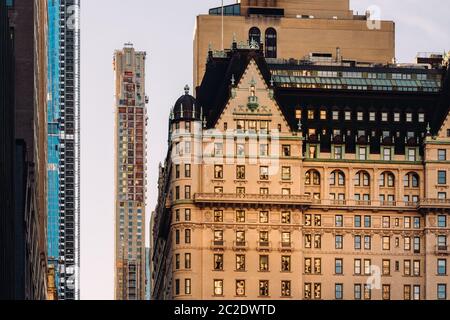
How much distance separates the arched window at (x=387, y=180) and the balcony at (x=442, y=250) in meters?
9.20

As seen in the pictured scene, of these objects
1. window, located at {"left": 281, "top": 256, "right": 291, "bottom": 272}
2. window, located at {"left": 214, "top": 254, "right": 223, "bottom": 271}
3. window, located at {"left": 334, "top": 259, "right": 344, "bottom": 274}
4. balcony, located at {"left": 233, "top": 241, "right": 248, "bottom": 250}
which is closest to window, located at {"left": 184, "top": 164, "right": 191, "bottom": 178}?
balcony, located at {"left": 233, "top": 241, "right": 248, "bottom": 250}

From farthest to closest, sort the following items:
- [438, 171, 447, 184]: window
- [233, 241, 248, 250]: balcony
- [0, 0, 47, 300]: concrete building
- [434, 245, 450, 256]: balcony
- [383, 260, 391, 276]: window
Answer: [438, 171, 447, 184]: window, [434, 245, 450, 256]: balcony, [383, 260, 391, 276]: window, [233, 241, 248, 250]: balcony, [0, 0, 47, 300]: concrete building

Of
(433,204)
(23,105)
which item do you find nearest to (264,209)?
(433,204)

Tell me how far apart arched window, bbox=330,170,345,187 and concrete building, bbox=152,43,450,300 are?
0.53ft

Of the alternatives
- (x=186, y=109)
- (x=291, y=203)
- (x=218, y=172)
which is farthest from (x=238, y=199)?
(x=186, y=109)

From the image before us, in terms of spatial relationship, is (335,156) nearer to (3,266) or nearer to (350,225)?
(350,225)

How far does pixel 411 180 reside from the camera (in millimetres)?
196250

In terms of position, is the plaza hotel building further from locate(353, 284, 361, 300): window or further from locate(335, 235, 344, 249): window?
locate(353, 284, 361, 300): window

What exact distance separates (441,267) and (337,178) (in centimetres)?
1601

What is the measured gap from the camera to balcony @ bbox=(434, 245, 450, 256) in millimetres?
193625

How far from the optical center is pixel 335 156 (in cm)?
19575

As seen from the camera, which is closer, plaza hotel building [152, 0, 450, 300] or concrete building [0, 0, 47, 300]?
concrete building [0, 0, 47, 300]

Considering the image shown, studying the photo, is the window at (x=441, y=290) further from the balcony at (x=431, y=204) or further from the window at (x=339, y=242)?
the window at (x=339, y=242)

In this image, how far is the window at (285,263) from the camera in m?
188
